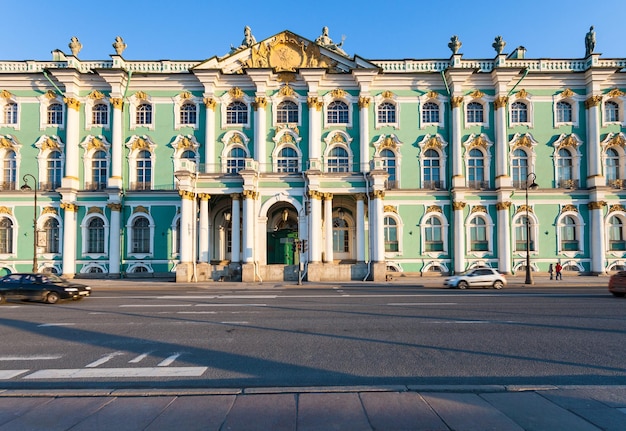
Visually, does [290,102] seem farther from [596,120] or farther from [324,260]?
[596,120]

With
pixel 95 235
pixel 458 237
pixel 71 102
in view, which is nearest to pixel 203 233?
pixel 95 235

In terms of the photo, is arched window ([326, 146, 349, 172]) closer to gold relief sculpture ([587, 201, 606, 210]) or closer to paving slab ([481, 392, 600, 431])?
gold relief sculpture ([587, 201, 606, 210])

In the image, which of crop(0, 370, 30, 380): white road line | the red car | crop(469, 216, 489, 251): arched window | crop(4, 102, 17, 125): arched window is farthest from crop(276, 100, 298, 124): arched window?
crop(0, 370, 30, 380): white road line

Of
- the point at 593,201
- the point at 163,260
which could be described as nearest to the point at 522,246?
the point at 593,201

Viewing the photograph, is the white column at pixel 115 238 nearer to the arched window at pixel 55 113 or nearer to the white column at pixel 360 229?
the arched window at pixel 55 113

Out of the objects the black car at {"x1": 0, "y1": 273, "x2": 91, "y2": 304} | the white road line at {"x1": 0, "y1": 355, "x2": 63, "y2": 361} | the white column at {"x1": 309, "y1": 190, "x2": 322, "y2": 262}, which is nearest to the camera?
the white road line at {"x1": 0, "y1": 355, "x2": 63, "y2": 361}

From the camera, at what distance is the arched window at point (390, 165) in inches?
1284

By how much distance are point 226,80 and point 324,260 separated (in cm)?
1662

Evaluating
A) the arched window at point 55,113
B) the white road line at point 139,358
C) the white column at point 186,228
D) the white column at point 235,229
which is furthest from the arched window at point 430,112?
the white road line at point 139,358

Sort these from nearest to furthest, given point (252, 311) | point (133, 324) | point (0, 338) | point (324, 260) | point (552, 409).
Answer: point (552, 409)
point (0, 338)
point (133, 324)
point (252, 311)
point (324, 260)

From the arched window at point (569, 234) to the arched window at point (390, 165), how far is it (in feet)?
45.1

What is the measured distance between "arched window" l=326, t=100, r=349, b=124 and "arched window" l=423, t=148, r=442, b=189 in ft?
23.9

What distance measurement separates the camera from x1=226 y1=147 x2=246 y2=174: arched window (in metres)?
32.7

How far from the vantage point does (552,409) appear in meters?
5.00
